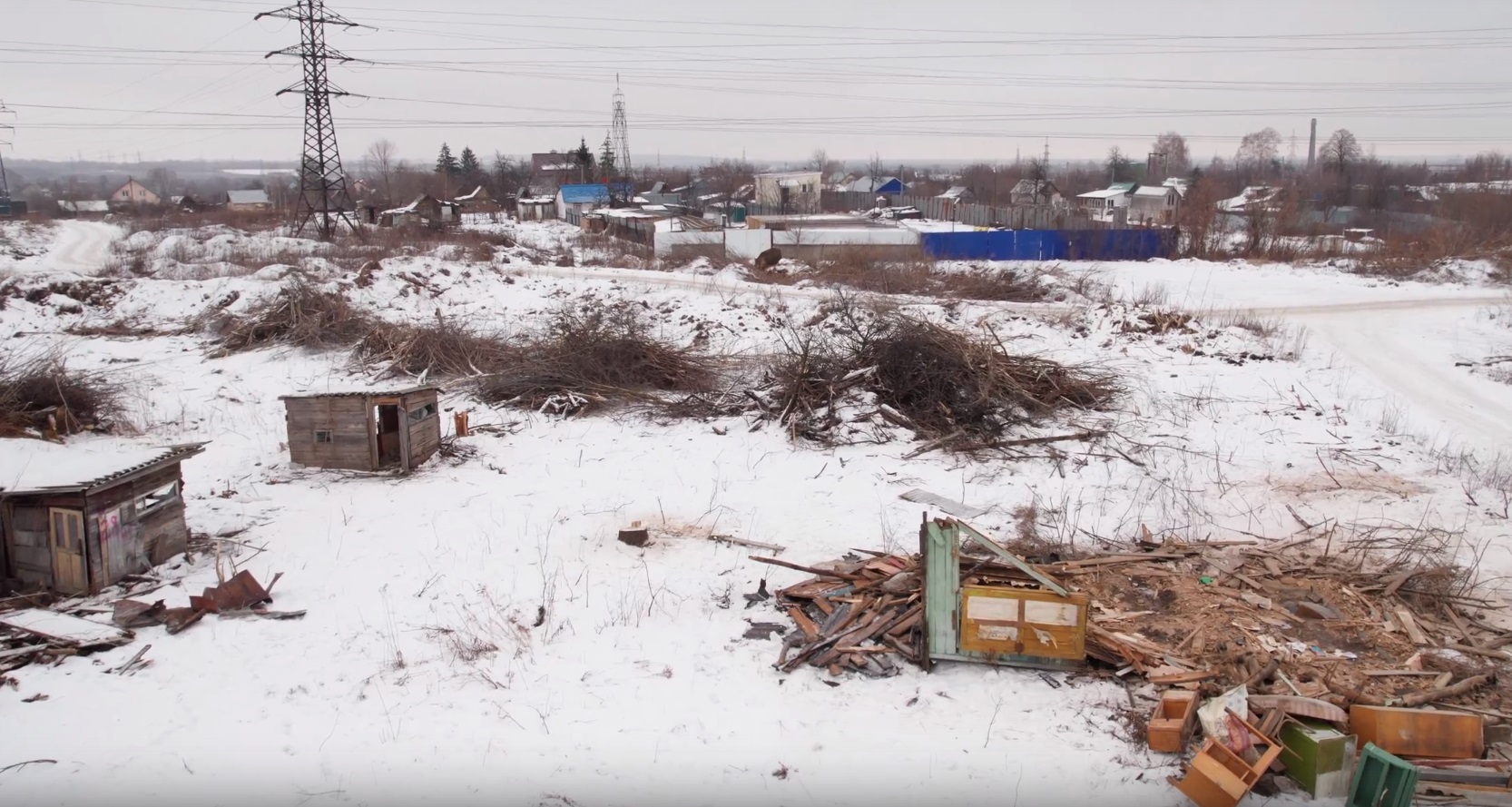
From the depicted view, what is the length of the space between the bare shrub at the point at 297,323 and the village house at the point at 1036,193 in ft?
166

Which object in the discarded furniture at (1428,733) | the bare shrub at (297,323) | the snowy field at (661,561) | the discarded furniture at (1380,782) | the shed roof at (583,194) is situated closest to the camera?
the discarded furniture at (1380,782)

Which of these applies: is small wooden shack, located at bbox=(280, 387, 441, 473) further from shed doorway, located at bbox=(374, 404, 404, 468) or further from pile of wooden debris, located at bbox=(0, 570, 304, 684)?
pile of wooden debris, located at bbox=(0, 570, 304, 684)

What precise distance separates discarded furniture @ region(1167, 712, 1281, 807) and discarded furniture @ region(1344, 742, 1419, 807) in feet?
1.13

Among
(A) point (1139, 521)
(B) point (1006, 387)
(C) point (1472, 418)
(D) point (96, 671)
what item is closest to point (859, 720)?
(A) point (1139, 521)

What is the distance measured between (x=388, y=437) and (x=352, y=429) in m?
0.51

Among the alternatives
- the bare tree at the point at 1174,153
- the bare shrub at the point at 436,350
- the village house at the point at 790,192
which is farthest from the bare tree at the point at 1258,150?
the bare shrub at the point at 436,350

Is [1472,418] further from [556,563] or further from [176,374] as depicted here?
[176,374]

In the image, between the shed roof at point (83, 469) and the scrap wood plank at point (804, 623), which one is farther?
the shed roof at point (83, 469)

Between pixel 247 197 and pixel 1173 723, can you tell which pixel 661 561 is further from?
pixel 247 197

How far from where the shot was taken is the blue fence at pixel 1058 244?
2845 cm

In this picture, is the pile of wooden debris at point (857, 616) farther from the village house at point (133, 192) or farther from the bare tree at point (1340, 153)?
the village house at point (133, 192)

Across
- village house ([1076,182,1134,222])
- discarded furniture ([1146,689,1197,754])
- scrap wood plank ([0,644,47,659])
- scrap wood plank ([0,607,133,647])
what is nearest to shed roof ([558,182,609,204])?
village house ([1076,182,1134,222])

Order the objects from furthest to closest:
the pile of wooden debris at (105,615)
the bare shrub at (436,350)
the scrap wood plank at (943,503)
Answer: the bare shrub at (436,350)
the scrap wood plank at (943,503)
the pile of wooden debris at (105,615)

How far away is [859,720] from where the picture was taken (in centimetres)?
476
